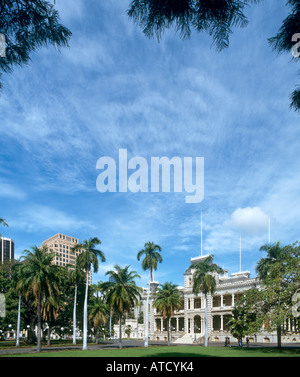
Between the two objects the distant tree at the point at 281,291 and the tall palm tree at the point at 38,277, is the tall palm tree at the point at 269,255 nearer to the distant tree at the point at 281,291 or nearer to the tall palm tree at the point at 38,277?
the distant tree at the point at 281,291

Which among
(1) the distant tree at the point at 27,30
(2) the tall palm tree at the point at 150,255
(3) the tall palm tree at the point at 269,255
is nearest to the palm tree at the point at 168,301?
(2) the tall palm tree at the point at 150,255

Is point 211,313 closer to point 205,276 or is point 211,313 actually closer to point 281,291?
point 205,276

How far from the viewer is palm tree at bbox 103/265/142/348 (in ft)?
151

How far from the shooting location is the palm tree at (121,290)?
45969 millimetres

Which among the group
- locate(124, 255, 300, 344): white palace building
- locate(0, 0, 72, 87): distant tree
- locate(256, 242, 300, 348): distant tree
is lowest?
locate(124, 255, 300, 344): white palace building

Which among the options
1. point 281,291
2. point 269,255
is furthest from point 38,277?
point 269,255

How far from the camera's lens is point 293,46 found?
9.71 metres

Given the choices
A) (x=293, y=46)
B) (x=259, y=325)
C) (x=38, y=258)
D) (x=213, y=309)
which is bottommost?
(x=213, y=309)

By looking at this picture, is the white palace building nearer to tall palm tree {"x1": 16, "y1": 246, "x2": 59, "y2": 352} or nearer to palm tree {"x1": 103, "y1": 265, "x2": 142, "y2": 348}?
palm tree {"x1": 103, "y1": 265, "x2": 142, "y2": 348}

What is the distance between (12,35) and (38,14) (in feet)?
2.85

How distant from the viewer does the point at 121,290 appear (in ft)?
152

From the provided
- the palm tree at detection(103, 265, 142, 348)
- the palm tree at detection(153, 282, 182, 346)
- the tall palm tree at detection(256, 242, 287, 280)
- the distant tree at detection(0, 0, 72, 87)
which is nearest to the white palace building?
the palm tree at detection(153, 282, 182, 346)
